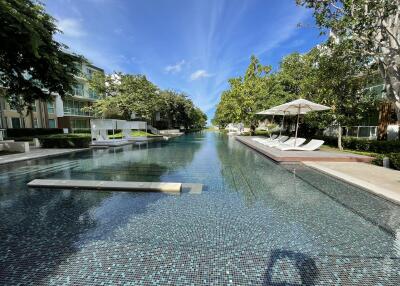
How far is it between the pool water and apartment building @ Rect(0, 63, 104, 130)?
21.8 meters

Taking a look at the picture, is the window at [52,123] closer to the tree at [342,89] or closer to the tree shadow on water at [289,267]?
the tree at [342,89]

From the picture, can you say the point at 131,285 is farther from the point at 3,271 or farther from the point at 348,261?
the point at 348,261

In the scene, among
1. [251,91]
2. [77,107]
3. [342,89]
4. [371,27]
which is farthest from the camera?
[77,107]

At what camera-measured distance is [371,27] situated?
7578mm

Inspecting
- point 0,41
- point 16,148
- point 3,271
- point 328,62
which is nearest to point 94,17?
point 0,41

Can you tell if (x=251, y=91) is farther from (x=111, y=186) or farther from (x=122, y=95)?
(x=111, y=186)

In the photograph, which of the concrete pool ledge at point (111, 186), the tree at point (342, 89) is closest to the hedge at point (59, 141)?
the concrete pool ledge at point (111, 186)

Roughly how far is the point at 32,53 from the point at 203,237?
11114 mm

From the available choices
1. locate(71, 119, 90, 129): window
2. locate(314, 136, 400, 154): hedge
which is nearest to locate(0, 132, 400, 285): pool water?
locate(314, 136, 400, 154): hedge

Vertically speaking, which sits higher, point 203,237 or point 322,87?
point 322,87

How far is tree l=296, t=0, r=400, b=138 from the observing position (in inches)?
290

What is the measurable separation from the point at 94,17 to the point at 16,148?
10.4m

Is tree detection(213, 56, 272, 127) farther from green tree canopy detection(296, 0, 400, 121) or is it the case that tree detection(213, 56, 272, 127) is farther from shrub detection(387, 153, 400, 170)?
shrub detection(387, 153, 400, 170)

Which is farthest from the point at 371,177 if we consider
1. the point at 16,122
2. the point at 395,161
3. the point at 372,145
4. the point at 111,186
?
the point at 16,122
